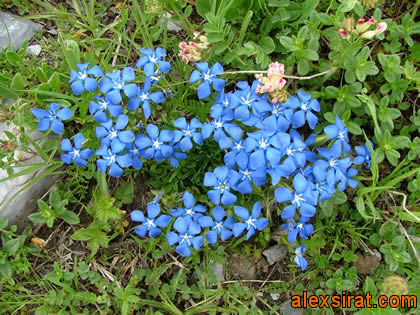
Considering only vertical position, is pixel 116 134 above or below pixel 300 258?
above

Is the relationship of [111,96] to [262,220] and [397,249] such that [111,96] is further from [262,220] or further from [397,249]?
[397,249]

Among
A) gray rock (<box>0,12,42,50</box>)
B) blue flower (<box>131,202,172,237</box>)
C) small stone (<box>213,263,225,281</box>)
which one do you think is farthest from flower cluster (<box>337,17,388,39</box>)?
gray rock (<box>0,12,42,50</box>)

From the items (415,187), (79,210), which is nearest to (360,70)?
(415,187)

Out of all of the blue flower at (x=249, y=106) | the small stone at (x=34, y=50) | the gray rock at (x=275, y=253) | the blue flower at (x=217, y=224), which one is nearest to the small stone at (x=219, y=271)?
the gray rock at (x=275, y=253)

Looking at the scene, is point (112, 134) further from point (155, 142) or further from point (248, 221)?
point (248, 221)

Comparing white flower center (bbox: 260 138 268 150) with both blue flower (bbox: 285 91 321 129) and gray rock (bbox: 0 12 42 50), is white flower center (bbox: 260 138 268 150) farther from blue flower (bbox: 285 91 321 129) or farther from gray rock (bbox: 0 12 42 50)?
gray rock (bbox: 0 12 42 50)

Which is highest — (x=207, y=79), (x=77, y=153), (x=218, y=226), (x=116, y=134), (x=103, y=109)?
(x=207, y=79)

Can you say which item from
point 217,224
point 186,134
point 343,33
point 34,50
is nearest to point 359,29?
point 343,33
